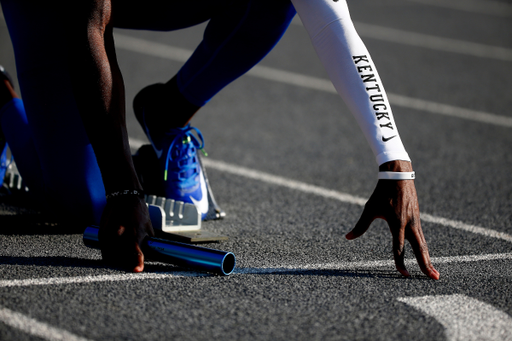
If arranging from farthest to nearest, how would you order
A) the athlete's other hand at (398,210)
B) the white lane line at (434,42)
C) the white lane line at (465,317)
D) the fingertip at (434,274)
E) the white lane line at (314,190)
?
the white lane line at (434,42)
the white lane line at (314,190)
the fingertip at (434,274)
the athlete's other hand at (398,210)
the white lane line at (465,317)

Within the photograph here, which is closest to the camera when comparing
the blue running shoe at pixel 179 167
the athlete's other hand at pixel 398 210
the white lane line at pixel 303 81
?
the athlete's other hand at pixel 398 210

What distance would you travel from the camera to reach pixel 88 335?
179cm

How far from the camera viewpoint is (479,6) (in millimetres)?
13727

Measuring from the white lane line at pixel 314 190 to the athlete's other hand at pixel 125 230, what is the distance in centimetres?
177

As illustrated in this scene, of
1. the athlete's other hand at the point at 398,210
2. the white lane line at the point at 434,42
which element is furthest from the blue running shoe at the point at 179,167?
the white lane line at the point at 434,42

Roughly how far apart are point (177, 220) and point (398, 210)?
3.64ft

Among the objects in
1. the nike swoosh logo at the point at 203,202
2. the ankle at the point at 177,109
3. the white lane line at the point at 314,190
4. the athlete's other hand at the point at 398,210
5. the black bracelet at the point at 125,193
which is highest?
the ankle at the point at 177,109

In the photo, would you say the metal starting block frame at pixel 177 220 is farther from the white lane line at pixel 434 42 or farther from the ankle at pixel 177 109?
the white lane line at pixel 434 42

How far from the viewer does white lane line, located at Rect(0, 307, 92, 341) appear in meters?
1.78

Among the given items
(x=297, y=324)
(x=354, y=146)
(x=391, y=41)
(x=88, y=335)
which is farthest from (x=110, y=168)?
(x=391, y=41)

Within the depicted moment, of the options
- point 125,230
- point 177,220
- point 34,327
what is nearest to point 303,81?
point 177,220

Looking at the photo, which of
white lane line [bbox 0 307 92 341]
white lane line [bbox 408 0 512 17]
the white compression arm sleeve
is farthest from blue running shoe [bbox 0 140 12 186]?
white lane line [bbox 408 0 512 17]

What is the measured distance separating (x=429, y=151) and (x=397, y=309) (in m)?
3.07

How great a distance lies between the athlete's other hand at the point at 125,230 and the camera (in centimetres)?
216
